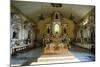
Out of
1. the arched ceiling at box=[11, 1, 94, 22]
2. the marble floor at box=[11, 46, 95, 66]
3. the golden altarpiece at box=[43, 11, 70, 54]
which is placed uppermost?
the arched ceiling at box=[11, 1, 94, 22]

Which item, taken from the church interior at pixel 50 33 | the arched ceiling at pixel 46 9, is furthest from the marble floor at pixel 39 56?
the arched ceiling at pixel 46 9

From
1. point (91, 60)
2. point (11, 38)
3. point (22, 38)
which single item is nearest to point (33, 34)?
point (22, 38)

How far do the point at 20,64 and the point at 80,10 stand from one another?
3.81 ft

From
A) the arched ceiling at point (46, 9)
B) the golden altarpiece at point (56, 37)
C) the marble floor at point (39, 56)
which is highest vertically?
the arched ceiling at point (46, 9)

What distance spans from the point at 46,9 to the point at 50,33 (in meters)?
0.34

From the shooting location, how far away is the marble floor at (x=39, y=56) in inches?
89.7

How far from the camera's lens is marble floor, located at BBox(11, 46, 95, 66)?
7.47 ft

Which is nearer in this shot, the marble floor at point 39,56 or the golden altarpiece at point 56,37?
the marble floor at point 39,56

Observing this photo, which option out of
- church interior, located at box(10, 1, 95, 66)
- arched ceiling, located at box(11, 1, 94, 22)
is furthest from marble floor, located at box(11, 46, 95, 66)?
arched ceiling, located at box(11, 1, 94, 22)

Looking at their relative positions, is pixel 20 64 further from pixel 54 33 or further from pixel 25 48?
pixel 54 33

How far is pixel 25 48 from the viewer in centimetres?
233

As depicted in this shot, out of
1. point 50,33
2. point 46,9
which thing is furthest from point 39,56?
point 46,9

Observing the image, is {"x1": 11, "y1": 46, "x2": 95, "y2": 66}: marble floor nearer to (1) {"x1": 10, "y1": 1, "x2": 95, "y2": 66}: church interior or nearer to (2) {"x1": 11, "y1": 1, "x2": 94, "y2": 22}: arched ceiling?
(1) {"x1": 10, "y1": 1, "x2": 95, "y2": 66}: church interior

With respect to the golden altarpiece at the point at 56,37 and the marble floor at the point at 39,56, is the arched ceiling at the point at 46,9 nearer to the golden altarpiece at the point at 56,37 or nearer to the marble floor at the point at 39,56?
the golden altarpiece at the point at 56,37
